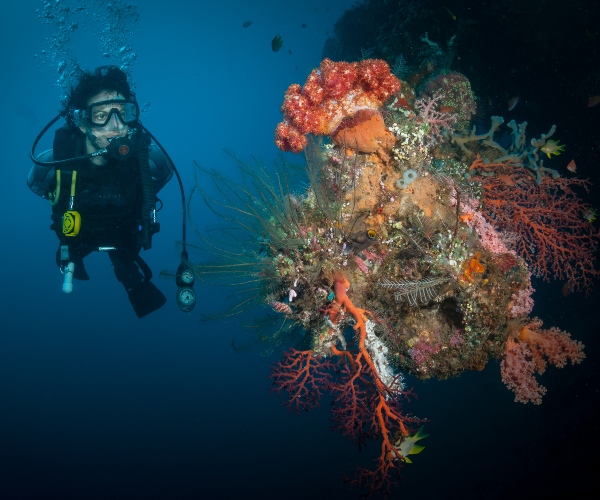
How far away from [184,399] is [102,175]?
2721 cm

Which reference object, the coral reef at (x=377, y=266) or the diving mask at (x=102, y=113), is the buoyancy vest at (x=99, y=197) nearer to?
the diving mask at (x=102, y=113)

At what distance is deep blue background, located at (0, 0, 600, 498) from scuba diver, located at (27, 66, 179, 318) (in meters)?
2.80

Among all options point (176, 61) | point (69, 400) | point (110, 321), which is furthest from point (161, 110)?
point (69, 400)

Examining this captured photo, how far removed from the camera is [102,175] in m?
6.36

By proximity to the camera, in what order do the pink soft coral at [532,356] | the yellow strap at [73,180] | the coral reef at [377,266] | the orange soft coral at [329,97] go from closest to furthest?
the coral reef at [377,266] → the pink soft coral at [532,356] → the orange soft coral at [329,97] → the yellow strap at [73,180]

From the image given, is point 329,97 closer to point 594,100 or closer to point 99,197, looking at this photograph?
point 99,197

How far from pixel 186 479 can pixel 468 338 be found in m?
22.0

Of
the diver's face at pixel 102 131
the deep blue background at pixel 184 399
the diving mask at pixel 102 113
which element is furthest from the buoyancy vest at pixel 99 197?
the deep blue background at pixel 184 399

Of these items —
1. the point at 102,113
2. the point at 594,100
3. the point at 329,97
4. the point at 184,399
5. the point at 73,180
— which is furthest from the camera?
the point at 184,399

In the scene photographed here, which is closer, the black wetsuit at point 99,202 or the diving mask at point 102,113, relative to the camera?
the black wetsuit at point 99,202

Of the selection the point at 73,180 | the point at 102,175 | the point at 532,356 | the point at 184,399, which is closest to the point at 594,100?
the point at 532,356

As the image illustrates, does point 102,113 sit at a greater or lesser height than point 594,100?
greater

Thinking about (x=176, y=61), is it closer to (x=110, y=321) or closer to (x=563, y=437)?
(x=110, y=321)

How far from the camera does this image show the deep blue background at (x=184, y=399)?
1117 cm
